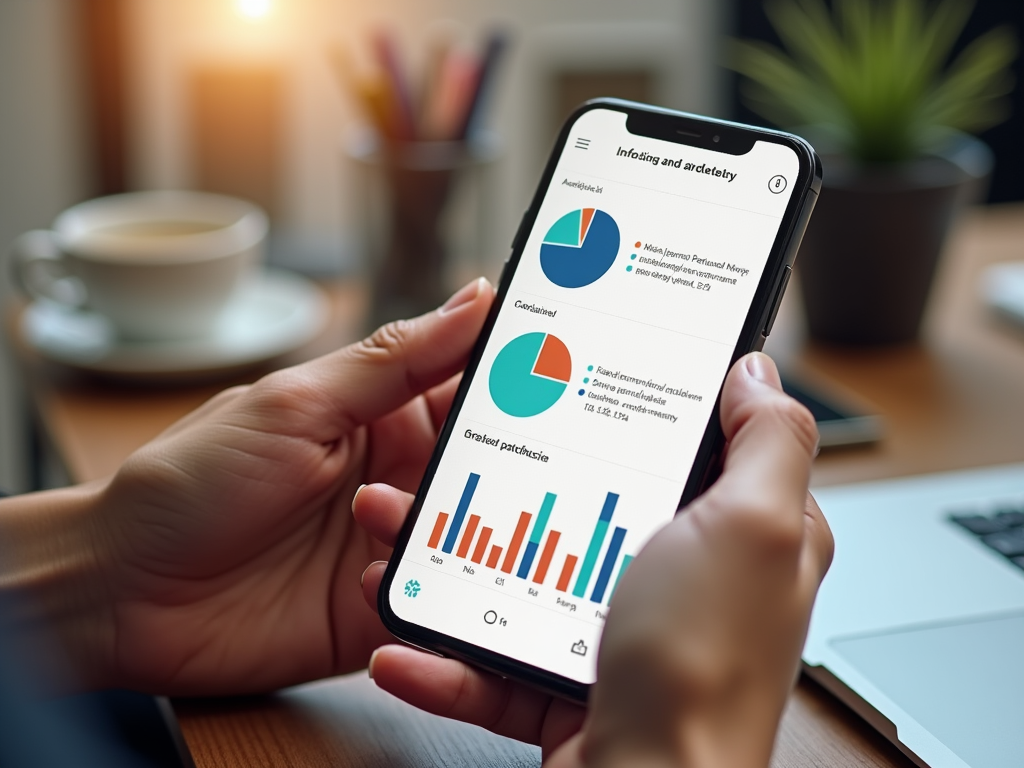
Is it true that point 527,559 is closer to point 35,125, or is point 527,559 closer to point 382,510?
point 382,510

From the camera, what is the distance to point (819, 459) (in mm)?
753

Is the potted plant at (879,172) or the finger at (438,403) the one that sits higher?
the potted plant at (879,172)

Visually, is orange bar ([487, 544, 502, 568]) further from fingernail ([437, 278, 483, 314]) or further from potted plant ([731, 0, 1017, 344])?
potted plant ([731, 0, 1017, 344])

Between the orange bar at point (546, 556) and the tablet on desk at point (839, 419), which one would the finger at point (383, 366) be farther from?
the tablet on desk at point (839, 419)

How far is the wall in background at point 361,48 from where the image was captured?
151 centimetres

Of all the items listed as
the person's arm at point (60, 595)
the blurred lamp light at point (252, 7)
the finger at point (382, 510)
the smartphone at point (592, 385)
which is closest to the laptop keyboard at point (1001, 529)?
the smartphone at point (592, 385)

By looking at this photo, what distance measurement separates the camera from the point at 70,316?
0.93m

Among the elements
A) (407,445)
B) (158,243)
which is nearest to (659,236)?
(407,445)

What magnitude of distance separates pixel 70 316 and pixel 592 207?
0.56 m

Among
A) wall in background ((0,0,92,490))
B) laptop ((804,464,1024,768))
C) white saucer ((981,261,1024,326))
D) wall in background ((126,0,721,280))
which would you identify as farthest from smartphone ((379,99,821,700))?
wall in background ((0,0,92,490))

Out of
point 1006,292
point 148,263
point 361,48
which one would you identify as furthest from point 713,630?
point 361,48

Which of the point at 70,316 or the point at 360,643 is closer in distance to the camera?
the point at 360,643

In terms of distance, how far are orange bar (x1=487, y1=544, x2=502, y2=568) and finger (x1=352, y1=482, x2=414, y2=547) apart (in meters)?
0.05

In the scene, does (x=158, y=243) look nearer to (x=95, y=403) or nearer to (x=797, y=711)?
(x=95, y=403)
